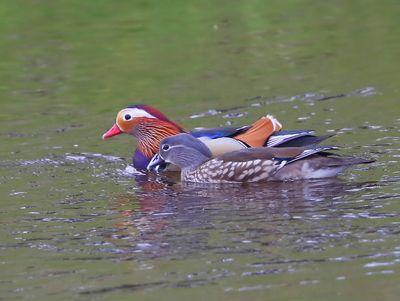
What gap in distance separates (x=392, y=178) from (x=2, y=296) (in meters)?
3.96

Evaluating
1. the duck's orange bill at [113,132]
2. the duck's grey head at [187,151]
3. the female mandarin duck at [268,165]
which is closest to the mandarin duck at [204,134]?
the duck's orange bill at [113,132]

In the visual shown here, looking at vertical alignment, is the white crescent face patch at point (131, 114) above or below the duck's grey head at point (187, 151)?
above

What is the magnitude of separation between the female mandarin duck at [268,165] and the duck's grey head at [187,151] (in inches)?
0.5

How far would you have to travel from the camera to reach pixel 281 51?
1619 cm

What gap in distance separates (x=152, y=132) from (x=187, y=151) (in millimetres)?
1222

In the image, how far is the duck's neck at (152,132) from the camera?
12.3 metres

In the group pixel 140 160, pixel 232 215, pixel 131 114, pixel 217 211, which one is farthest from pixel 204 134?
pixel 232 215

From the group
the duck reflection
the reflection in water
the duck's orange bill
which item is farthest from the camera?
the duck's orange bill

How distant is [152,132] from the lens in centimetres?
1238

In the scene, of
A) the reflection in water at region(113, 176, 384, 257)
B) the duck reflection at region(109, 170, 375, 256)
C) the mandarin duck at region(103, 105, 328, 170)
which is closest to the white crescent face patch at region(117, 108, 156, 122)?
the mandarin duck at region(103, 105, 328, 170)

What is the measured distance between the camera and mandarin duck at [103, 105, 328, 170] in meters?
11.3

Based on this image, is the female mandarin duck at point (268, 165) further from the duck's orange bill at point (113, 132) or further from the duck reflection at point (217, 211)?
the duck's orange bill at point (113, 132)

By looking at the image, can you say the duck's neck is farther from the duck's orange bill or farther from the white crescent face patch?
the duck's orange bill

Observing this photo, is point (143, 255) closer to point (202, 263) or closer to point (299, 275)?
point (202, 263)
